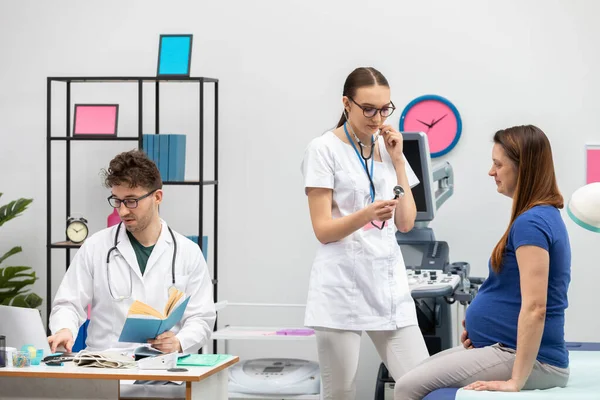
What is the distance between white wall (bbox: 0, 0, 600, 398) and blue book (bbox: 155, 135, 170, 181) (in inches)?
16.4

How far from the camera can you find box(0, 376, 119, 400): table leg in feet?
7.47

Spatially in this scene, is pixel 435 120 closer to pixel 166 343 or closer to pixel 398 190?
pixel 398 190

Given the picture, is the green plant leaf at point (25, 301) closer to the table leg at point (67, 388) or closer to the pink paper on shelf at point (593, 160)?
the table leg at point (67, 388)

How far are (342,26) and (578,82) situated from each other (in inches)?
48.3

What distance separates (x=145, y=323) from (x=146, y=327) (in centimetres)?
3

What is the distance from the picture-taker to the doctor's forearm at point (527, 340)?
2.18 metres

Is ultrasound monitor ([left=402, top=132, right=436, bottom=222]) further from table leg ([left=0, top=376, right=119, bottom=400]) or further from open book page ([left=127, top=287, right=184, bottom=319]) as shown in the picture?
table leg ([left=0, top=376, right=119, bottom=400])

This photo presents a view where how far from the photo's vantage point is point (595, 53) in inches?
173

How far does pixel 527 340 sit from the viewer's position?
2.19 metres

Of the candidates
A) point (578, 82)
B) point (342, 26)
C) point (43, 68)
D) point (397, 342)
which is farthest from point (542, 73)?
point (43, 68)

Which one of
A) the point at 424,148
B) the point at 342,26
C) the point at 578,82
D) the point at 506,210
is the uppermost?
the point at 342,26

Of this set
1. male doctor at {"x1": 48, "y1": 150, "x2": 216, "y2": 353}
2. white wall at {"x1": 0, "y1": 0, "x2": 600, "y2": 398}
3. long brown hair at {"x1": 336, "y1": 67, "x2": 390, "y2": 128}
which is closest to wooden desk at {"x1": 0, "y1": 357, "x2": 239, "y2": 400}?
male doctor at {"x1": 48, "y1": 150, "x2": 216, "y2": 353}

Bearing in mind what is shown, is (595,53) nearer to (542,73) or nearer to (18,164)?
(542,73)

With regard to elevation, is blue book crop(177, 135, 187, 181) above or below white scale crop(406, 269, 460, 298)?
above
